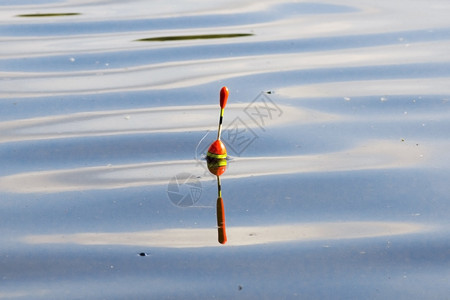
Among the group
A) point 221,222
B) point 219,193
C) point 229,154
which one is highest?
point 229,154

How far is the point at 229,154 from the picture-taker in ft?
15.4

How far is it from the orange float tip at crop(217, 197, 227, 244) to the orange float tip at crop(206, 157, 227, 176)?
34 centimetres

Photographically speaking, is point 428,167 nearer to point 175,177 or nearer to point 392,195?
point 392,195

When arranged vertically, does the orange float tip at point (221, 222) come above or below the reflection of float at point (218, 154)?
below

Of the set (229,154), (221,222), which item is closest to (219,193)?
(221,222)

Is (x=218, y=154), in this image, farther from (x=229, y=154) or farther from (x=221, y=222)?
(x=221, y=222)

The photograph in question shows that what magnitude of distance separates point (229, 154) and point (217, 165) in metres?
0.18

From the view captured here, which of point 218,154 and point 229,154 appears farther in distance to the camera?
point 229,154

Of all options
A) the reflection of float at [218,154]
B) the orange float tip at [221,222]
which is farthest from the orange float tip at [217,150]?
the orange float tip at [221,222]

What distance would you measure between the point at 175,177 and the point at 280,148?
26.3 inches

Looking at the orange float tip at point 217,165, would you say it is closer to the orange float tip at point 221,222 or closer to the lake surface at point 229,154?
the lake surface at point 229,154

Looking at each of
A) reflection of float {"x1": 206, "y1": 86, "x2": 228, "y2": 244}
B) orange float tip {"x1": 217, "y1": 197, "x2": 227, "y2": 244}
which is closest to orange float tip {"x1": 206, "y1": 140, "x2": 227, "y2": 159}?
reflection of float {"x1": 206, "y1": 86, "x2": 228, "y2": 244}

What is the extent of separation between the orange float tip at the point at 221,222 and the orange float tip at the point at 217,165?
342mm

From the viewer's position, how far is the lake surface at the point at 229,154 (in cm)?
348
